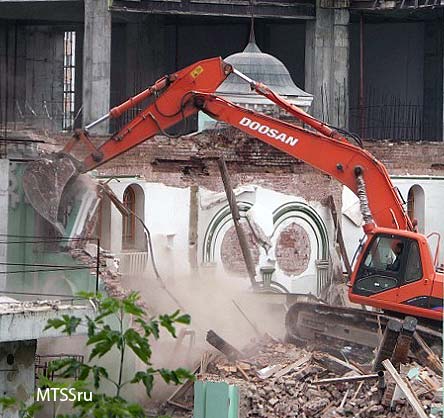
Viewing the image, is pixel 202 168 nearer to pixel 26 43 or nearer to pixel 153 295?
pixel 153 295

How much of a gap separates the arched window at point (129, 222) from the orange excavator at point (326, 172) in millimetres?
3652

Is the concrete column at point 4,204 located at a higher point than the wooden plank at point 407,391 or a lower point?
higher

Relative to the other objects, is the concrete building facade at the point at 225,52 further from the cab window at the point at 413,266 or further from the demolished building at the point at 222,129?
the cab window at the point at 413,266

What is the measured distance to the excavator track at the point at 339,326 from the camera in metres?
20.5

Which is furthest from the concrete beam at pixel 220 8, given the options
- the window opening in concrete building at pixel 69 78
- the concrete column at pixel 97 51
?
the window opening in concrete building at pixel 69 78

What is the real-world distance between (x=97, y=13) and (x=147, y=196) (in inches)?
251

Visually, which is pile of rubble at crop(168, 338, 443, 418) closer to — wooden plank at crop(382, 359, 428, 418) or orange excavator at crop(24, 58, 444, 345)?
wooden plank at crop(382, 359, 428, 418)

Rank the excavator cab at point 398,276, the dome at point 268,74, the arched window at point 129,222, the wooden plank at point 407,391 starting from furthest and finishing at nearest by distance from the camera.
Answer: the dome at point 268,74
the arched window at point 129,222
the excavator cab at point 398,276
the wooden plank at point 407,391

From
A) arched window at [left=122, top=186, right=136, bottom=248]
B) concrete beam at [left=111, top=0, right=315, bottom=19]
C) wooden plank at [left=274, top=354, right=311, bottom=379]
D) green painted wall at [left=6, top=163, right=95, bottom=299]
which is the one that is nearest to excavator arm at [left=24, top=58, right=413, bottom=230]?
green painted wall at [left=6, top=163, right=95, bottom=299]

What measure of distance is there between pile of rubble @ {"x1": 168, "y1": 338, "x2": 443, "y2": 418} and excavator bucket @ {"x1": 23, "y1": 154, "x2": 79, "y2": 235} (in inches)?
146

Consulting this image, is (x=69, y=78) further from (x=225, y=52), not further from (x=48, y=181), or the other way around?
(x=48, y=181)

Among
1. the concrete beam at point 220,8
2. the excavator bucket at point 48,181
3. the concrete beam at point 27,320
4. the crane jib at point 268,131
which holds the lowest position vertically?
the concrete beam at point 27,320

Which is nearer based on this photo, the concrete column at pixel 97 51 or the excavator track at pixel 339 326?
the excavator track at pixel 339 326

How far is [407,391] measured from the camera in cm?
1855
